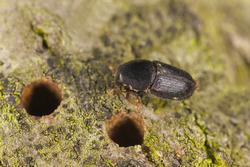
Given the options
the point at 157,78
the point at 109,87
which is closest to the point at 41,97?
the point at 109,87

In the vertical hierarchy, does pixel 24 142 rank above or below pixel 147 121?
below

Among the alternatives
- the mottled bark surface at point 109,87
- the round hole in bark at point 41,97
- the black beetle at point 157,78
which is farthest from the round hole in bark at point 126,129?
the round hole in bark at point 41,97

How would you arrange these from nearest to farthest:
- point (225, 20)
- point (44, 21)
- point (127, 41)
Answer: point (44, 21), point (127, 41), point (225, 20)

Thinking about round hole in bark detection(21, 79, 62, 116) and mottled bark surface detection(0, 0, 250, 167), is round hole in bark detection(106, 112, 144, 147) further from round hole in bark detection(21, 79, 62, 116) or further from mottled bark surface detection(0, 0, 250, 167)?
round hole in bark detection(21, 79, 62, 116)

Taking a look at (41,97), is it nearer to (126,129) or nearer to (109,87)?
(109,87)

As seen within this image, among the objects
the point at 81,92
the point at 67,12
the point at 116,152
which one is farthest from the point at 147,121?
the point at 67,12

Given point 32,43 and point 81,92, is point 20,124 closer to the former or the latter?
point 81,92

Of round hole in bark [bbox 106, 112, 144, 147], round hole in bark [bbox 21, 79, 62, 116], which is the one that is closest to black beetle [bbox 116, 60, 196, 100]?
round hole in bark [bbox 106, 112, 144, 147]
